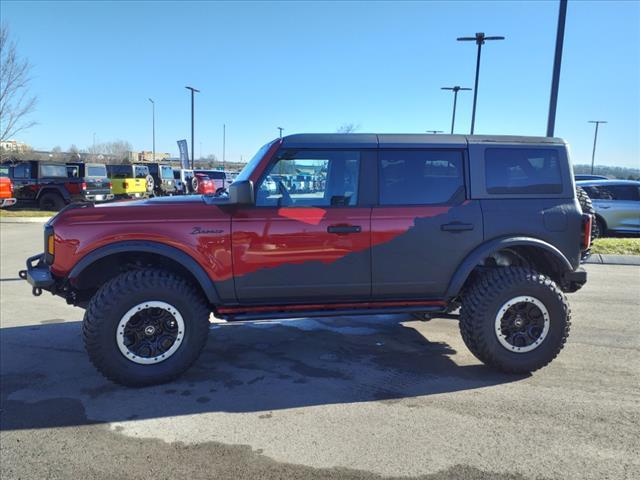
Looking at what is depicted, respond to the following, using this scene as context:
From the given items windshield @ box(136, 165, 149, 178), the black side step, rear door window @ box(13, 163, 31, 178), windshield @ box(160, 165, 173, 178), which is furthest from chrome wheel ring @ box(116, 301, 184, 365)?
windshield @ box(160, 165, 173, 178)

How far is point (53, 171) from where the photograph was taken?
19.1m

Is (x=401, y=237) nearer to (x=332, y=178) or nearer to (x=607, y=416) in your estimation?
(x=332, y=178)

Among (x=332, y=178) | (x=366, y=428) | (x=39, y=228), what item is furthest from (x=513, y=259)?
(x=39, y=228)

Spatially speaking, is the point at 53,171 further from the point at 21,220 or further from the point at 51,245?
the point at 51,245

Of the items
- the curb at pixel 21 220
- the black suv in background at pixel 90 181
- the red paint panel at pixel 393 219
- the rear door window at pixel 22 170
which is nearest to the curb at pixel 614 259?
the red paint panel at pixel 393 219

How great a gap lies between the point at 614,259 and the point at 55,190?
63.1 feet

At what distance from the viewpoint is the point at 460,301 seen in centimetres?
429

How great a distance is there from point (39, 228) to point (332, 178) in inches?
513

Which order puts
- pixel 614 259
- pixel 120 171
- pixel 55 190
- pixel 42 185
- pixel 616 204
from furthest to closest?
1. pixel 120 171
2. pixel 55 190
3. pixel 42 185
4. pixel 616 204
5. pixel 614 259

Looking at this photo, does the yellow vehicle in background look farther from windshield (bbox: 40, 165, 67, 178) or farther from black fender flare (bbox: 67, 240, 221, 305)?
black fender flare (bbox: 67, 240, 221, 305)

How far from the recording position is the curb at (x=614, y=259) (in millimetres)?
9156

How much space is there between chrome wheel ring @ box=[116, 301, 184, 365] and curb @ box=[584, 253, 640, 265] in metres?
8.35

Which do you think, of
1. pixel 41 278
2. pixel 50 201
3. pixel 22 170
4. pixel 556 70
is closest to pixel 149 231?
pixel 41 278

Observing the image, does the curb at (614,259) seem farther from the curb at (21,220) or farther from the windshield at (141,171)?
the windshield at (141,171)
